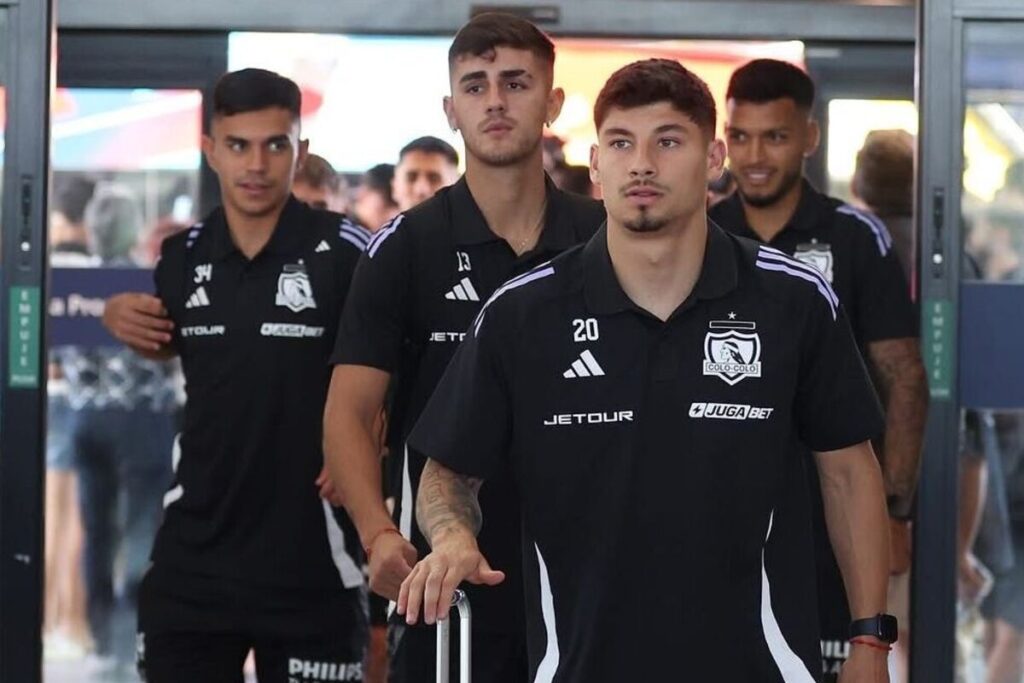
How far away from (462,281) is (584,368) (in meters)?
0.90

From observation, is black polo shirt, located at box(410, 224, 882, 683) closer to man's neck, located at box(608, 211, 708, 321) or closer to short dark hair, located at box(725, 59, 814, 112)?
man's neck, located at box(608, 211, 708, 321)

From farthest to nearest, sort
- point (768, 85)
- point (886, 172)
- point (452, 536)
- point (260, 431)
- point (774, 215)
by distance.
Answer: point (886, 172) < point (768, 85) < point (774, 215) < point (260, 431) < point (452, 536)

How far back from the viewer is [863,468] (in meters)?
3.75

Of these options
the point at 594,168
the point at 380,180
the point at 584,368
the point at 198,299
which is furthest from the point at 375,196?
the point at 584,368

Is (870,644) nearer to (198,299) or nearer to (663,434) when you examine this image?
(663,434)

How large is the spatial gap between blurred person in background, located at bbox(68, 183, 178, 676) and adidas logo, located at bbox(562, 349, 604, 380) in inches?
141

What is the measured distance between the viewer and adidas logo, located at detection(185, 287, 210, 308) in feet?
17.2

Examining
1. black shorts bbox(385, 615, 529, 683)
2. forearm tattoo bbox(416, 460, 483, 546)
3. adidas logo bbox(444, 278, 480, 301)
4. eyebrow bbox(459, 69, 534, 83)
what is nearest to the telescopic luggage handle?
forearm tattoo bbox(416, 460, 483, 546)

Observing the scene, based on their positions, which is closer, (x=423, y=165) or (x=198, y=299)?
(x=198, y=299)

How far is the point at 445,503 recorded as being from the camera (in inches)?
143

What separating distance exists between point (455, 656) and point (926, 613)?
2063mm

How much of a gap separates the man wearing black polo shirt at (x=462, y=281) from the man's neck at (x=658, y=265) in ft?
2.55

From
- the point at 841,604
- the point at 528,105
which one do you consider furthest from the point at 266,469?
the point at 841,604

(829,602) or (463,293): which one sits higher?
(463,293)
